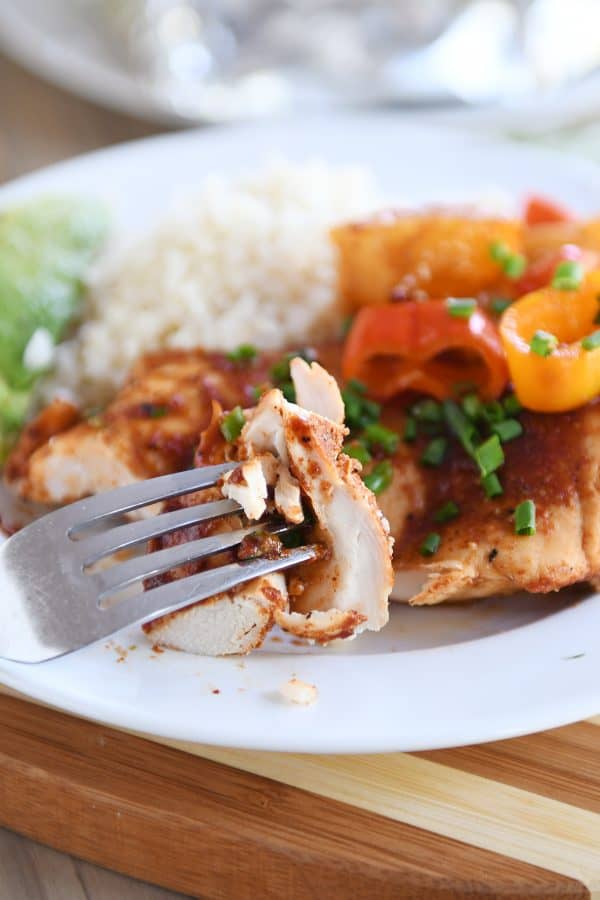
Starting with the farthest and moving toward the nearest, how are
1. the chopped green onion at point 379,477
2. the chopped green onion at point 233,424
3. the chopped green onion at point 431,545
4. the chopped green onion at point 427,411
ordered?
1. the chopped green onion at point 427,411
2. the chopped green onion at point 379,477
3. the chopped green onion at point 431,545
4. the chopped green onion at point 233,424

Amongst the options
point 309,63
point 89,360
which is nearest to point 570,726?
point 89,360

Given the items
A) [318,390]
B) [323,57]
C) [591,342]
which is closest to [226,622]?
[318,390]

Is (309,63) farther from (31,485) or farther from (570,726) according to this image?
(570,726)

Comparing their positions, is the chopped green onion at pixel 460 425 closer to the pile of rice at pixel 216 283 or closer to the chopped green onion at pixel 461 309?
the chopped green onion at pixel 461 309

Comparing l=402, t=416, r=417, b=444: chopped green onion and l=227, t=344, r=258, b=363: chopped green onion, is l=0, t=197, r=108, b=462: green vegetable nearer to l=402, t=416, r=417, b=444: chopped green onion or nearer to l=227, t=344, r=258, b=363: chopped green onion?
l=227, t=344, r=258, b=363: chopped green onion

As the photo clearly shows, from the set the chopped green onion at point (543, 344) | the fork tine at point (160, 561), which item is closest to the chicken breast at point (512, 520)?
the chopped green onion at point (543, 344)
